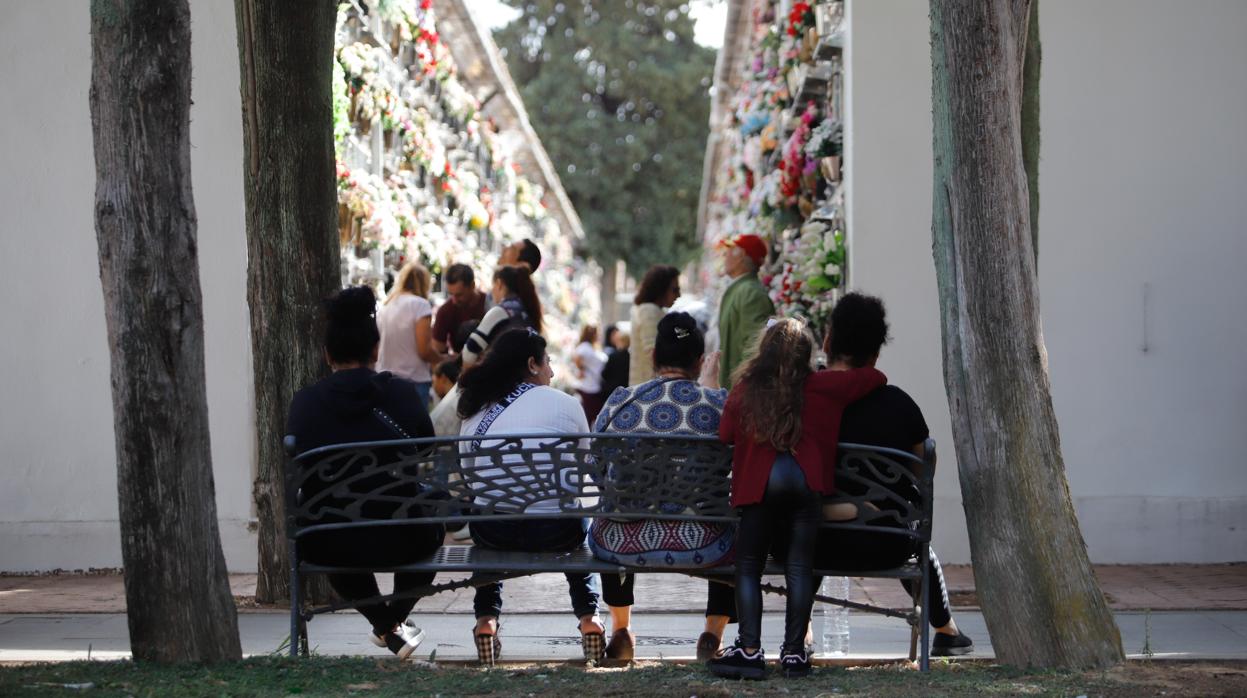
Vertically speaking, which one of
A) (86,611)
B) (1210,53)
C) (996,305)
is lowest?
(86,611)

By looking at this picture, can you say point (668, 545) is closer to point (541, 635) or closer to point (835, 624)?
point (541, 635)

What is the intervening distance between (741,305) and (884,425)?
170 inches

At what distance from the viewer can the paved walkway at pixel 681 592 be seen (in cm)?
819

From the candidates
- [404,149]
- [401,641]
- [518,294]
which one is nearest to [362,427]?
[401,641]

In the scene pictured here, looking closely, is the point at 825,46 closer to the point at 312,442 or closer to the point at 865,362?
the point at 865,362

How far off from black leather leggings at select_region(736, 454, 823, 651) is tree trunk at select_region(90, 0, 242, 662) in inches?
77.3

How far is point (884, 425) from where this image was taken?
599cm

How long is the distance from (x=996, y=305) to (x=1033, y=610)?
3.66 feet

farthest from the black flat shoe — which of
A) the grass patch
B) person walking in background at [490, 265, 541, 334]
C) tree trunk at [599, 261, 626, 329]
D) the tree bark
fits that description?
tree trunk at [599, 261, 626, 329]

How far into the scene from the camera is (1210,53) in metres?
10.1

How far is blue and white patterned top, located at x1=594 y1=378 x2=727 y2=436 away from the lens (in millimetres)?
6125

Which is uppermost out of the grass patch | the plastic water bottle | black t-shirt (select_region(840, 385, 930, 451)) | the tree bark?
the tree bark

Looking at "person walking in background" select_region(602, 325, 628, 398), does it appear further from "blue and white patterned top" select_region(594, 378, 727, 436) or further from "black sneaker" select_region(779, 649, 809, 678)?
"black sneaker" select_region(779, 649, 809, 678)

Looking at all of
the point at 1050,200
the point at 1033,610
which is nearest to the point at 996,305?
the point at 1033,610
